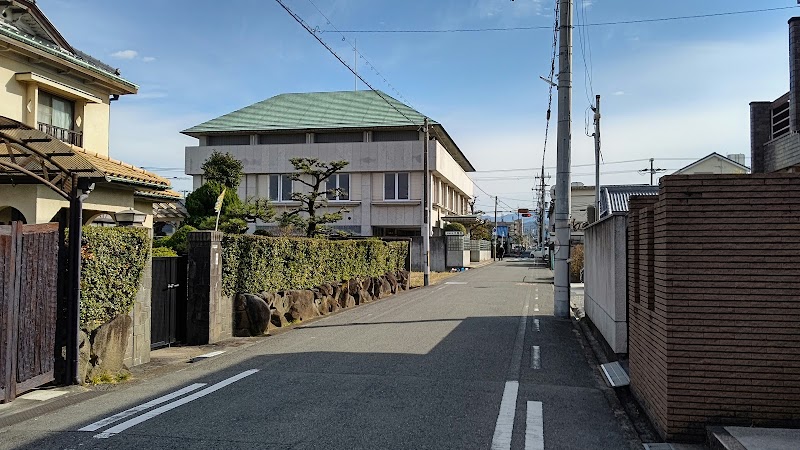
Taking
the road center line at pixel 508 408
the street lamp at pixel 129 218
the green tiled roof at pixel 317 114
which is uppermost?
the green tiled roof at pixel 317 114

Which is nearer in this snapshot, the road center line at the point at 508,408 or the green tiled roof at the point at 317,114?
the road center line at the point at 508,408

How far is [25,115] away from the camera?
15266 mm

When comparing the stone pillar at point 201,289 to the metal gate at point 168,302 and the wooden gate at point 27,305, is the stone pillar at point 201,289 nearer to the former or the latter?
the metal gate at point 168,302

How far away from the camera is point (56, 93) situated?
16125 millimetres

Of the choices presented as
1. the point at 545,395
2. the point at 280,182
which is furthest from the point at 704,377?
the point at 280,182

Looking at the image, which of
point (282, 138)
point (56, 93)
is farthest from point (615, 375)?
point (282, 138)

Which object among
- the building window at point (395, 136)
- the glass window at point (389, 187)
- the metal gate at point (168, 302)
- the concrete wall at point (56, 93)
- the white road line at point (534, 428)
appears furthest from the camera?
the building window at point (395, 136)

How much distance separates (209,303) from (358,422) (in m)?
6.51

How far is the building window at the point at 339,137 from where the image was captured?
1884 inches

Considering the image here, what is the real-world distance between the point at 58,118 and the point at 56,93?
0.69 meters

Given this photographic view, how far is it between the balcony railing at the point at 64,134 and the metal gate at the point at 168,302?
22.0 feet

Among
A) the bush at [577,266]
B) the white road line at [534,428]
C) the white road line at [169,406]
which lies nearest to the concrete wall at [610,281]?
the white road line at [534,428]

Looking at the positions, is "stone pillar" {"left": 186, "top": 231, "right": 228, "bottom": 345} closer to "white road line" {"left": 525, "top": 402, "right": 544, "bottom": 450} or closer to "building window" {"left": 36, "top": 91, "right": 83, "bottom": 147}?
"building window" {"left": 36, "top": 91, "right": 83, "bottom": 147}

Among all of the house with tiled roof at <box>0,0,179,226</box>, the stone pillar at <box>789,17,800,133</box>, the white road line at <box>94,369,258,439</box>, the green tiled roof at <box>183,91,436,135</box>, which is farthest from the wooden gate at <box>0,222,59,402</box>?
the green tiled roof at <box>183,91,436,135</box>
